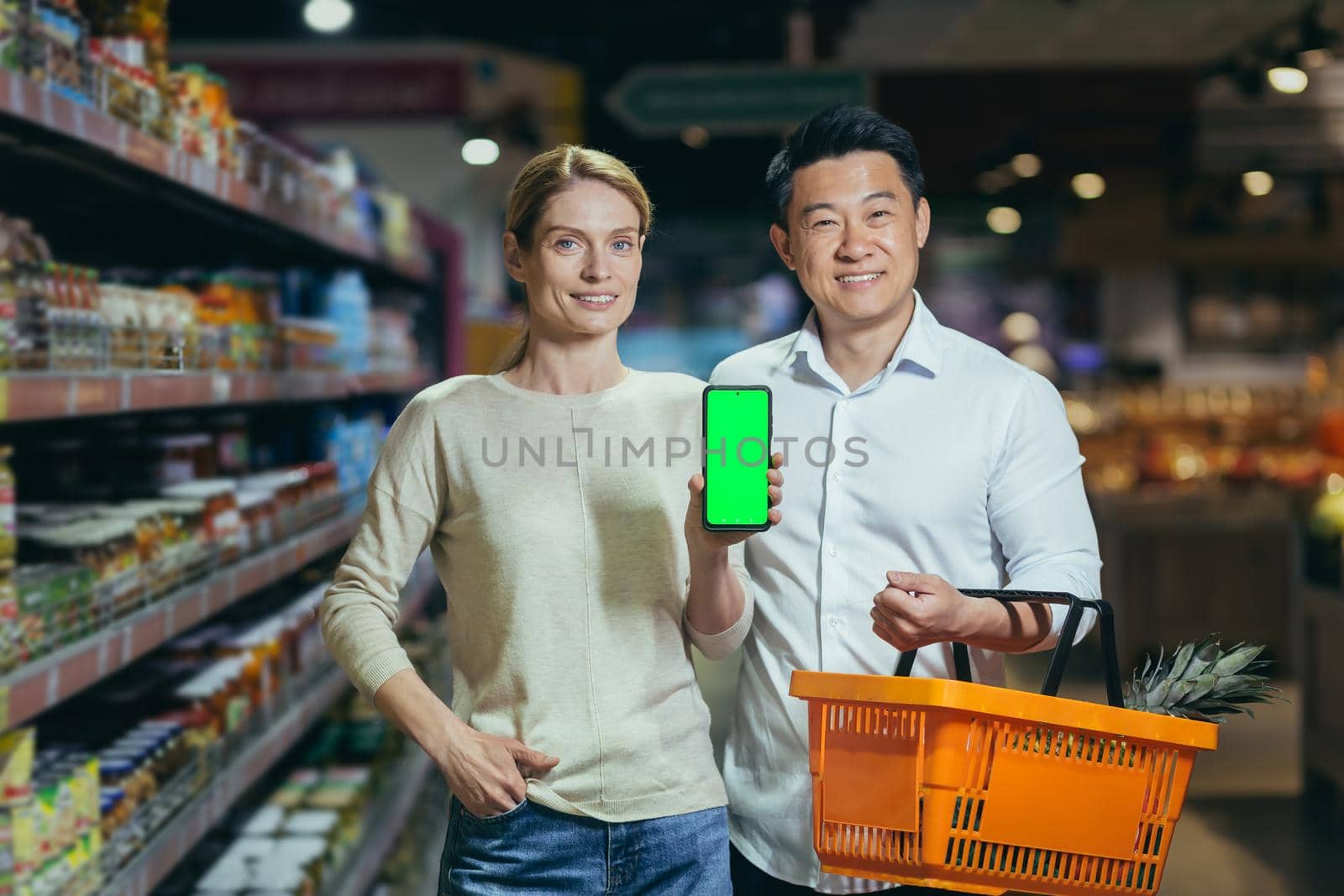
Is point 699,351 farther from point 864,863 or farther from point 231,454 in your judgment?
point 231,454

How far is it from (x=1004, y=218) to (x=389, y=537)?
1089 centimetres

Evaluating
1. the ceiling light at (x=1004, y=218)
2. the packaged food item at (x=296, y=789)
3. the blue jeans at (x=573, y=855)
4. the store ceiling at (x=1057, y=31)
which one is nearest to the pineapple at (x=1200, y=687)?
the blue jeans at (x=573, y=855)

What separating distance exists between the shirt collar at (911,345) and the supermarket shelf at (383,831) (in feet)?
6.63

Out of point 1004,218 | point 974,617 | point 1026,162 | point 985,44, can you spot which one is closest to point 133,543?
point 974,617

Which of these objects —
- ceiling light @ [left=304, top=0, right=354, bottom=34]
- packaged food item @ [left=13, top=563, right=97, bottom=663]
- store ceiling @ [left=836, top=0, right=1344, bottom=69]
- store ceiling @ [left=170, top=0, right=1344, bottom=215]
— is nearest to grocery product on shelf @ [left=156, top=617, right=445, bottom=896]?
packaged food item @ [left=13, top=563, right=97, bottom=663]

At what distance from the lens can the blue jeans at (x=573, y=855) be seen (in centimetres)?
155

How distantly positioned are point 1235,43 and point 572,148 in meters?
8.81

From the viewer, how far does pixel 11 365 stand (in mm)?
1862

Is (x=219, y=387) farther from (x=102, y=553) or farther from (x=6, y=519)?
(x=6, y=519)

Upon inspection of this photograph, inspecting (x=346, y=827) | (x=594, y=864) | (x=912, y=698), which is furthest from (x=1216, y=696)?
(x=346, y=827)

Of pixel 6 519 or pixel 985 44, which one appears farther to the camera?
pixel 985 44

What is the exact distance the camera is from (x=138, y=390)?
7.32 feet

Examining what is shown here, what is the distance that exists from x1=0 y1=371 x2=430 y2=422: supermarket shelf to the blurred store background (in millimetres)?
12

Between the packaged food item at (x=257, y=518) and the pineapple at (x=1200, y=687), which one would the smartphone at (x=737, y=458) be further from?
the packaged food item at (x=257, y=518)
